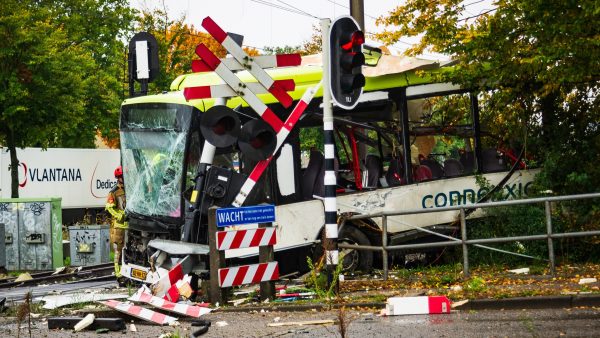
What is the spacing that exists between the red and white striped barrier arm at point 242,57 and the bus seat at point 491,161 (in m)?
4.16

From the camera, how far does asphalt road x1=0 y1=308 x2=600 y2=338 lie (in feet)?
32.0

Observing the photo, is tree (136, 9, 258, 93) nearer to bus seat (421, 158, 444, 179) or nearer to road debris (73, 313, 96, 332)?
bus seat (421, 158, 444, 179)

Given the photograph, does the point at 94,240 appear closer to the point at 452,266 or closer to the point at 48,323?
the point at 452,266

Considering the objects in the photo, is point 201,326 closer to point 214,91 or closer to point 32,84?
point 214,91

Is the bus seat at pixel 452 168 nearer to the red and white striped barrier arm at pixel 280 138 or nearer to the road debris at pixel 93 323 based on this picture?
the red and white striped barrier arm at pixel 280 138

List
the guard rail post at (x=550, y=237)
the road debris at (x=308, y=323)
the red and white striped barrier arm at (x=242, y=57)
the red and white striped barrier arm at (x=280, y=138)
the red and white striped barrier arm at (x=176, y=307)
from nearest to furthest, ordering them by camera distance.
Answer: the road debris at (x=308, y=323) < the red and white striped barrier arm at (x=176, y=307) < the red and white striped barrier arm at (x=242, y=57) < the guard rail post at (x=550, y=237) < the red and white striped barrier arm at (x=280, y=138)

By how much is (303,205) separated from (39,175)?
2428 cm

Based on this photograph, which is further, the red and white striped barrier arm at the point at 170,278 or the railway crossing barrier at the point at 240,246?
the red and white striped barrier arm at the point at 170,278

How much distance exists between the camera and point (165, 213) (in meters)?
16.6

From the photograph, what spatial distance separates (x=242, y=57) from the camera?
13984 millimetres

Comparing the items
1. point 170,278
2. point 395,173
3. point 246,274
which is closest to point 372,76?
point 395,173

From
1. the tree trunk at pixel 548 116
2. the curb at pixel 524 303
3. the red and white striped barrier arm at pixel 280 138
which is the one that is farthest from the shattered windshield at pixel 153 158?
the tree trunk at pixel 548 116

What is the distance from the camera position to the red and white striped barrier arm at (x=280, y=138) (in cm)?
1487

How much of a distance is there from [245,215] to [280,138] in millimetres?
1879
